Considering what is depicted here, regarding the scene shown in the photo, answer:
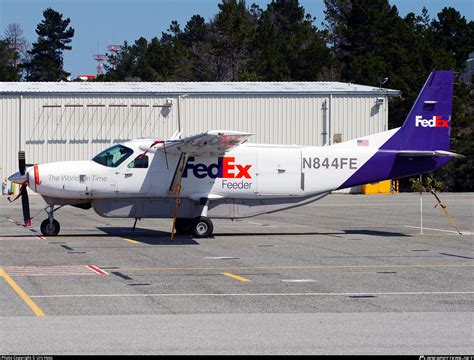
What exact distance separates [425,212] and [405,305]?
970 inches

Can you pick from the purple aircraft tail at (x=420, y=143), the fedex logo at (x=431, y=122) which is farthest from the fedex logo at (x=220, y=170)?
the fedex logo at (x=431, y=122)

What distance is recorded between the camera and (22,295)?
1362 centimetres

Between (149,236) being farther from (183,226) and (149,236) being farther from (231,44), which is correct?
(231,44)

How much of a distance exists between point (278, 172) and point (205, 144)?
2351mm

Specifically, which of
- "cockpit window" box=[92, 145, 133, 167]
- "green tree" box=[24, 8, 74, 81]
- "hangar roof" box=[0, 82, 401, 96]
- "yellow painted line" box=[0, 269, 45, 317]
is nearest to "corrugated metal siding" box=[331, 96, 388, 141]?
"hangar roof" box=[0, 82, 401, 96]

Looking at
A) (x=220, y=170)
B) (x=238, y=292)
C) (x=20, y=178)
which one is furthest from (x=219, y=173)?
(x=238, y=292)

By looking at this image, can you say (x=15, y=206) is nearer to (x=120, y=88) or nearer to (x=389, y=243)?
(x=120, y=88)

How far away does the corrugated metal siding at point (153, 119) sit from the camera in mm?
55188

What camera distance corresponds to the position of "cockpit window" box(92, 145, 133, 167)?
2433 centimetres

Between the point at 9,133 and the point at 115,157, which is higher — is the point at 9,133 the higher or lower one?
the higher one

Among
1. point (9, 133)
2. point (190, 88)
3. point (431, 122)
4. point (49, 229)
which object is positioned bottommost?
point (49, 229)

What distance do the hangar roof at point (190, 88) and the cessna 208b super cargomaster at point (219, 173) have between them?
31.7 meters

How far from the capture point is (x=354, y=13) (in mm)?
100438

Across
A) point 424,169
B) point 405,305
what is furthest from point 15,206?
point 405,305
